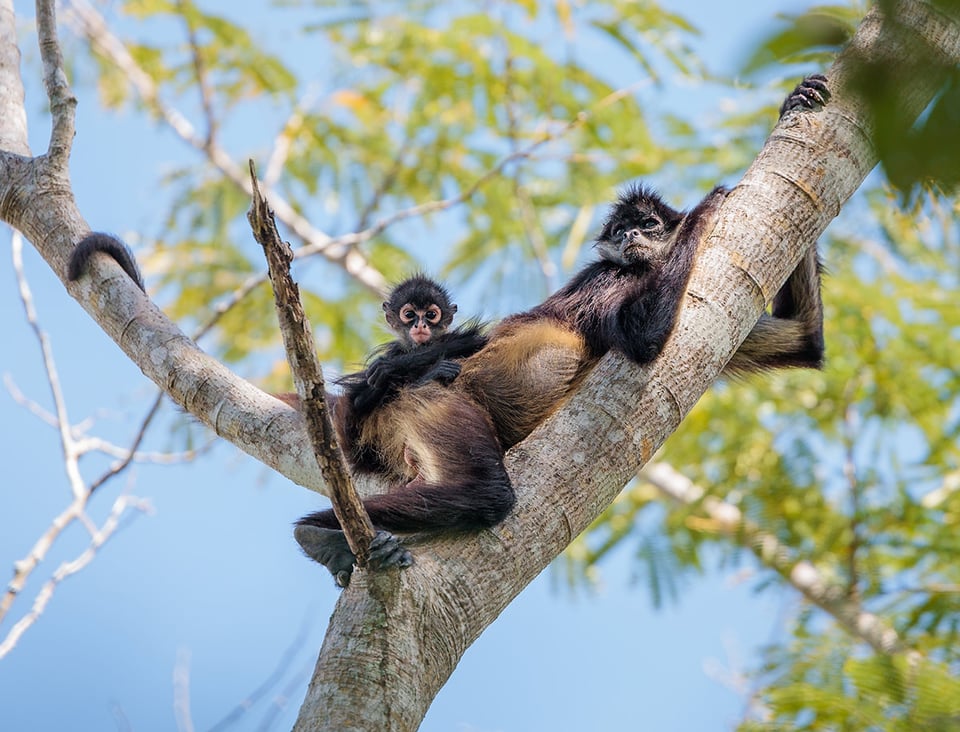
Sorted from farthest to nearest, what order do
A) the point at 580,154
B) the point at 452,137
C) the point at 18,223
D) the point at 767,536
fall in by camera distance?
the point at 452,137, the point at 580,154, the point at 767,536, the point at 18,223

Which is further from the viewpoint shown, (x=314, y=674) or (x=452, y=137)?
(x=452, y=137)

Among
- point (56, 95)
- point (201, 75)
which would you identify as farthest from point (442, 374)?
point (201, 75)

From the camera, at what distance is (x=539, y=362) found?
462cm

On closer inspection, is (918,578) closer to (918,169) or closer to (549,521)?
(549,521)

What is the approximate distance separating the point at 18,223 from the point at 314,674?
9.80ft

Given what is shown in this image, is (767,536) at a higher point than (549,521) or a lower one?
higher

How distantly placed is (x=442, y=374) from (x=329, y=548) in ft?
3.68

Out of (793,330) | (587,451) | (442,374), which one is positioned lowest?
(587,451)

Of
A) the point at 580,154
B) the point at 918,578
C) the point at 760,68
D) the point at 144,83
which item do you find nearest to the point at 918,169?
the point at 760,68

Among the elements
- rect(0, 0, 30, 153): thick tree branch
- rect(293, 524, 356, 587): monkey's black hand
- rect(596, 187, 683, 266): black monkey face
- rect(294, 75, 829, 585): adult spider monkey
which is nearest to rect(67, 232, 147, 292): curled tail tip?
rect(0, 0, 30, 153): thick tree branch

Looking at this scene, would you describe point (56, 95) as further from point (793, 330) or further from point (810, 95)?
point (793, 330)

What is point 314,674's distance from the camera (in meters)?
2.63

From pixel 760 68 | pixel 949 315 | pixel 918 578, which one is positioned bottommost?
pixel 760 68

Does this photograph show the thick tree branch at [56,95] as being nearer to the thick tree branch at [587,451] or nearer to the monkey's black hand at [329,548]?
the monkey's black hand at [329,548]
